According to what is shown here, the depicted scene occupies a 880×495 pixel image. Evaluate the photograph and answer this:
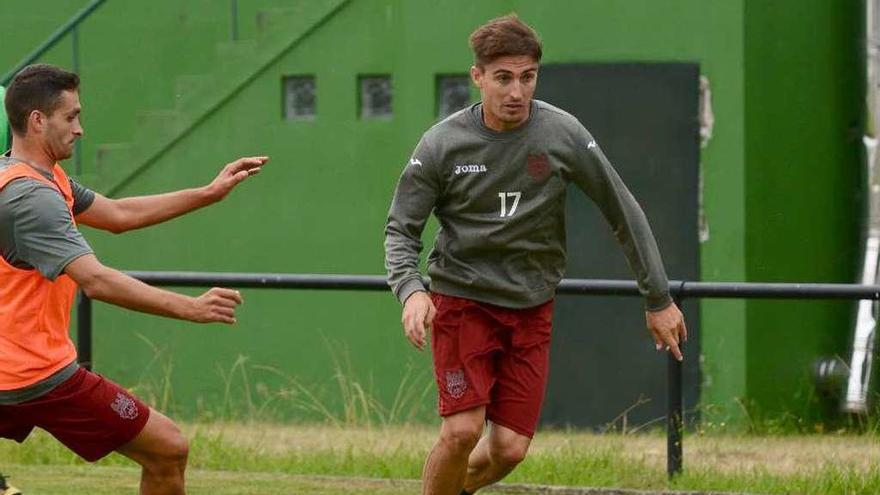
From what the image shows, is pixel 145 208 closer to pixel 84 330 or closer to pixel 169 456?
pixel 169 456

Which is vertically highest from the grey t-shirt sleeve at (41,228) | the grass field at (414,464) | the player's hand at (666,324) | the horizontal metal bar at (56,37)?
the horizontal metal bar at (56,37)

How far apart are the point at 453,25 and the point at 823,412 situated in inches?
137

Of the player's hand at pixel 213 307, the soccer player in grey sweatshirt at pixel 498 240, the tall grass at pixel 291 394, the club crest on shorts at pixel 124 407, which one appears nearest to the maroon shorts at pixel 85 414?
the club crest on shorts at pixel 124 407

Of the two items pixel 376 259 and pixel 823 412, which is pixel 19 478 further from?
pixel 823 412

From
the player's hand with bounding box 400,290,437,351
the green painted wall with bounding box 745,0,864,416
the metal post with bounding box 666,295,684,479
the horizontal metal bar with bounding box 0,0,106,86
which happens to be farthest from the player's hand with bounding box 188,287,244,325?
the horizontal metal bar with bounding box 0,0,106,86

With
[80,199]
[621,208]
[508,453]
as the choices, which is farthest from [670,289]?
[80,199]

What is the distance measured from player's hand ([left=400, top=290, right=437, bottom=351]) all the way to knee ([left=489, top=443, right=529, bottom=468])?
2.29ft

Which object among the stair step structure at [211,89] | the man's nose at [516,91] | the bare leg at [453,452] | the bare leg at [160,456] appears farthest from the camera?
the stair step structure at [211,89]

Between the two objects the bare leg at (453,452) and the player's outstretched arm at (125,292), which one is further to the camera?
the bare leg at (453,452)

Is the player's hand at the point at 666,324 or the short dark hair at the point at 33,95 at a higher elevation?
the short dark hair at the point at 33,95

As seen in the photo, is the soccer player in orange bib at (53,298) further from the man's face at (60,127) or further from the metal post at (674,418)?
the metal post at (674,418)

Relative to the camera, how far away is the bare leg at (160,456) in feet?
22.7

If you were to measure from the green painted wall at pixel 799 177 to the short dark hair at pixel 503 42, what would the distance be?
208 inches

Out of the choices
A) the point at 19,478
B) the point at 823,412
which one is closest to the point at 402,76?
the point at 823,412
